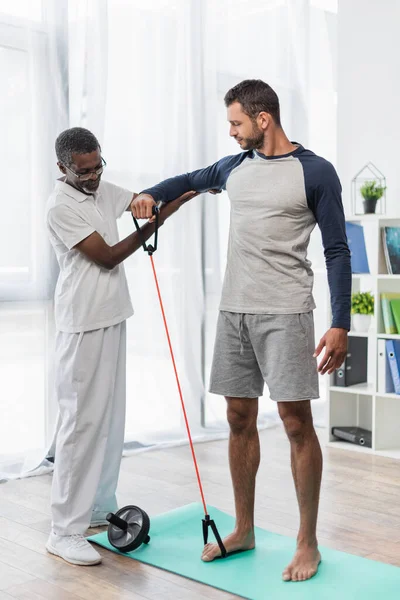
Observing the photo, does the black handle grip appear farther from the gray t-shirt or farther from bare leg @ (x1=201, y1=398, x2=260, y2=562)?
the gray t-shirt

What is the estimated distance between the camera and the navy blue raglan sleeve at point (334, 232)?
2.19 metres

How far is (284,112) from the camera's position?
4.63m

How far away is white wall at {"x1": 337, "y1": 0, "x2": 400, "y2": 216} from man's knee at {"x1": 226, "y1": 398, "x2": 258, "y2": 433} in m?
1.94

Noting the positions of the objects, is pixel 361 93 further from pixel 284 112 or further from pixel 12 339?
pixel 12 339

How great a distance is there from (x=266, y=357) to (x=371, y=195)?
1.85m

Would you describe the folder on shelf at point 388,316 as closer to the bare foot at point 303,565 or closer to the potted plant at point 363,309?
the potted plant at point 363,309

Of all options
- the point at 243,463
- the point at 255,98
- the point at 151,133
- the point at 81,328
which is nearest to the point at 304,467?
the point at 243,463

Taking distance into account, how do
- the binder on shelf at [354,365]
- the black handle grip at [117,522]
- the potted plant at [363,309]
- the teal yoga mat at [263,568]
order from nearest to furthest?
the teal yoga mat at [263,568]
the black handle grip at [117,522]
the potted plant at [363,309]
the binder on shelf at [354,365]

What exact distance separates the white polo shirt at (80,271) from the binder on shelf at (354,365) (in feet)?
5.69

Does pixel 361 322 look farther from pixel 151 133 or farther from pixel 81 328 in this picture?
pixel 81 328

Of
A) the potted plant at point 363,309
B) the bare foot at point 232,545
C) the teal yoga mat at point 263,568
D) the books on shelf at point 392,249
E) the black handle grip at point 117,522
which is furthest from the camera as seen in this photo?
the potted plant at point 363,309

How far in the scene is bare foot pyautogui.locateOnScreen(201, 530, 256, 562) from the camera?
2.42 metres

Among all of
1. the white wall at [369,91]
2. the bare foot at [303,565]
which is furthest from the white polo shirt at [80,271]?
the white wall at [369,91]

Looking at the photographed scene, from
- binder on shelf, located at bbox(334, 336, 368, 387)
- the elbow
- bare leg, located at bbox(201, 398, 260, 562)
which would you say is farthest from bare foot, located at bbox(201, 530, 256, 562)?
binder on shelf, located at bbox(334, 336, 368, 387)
